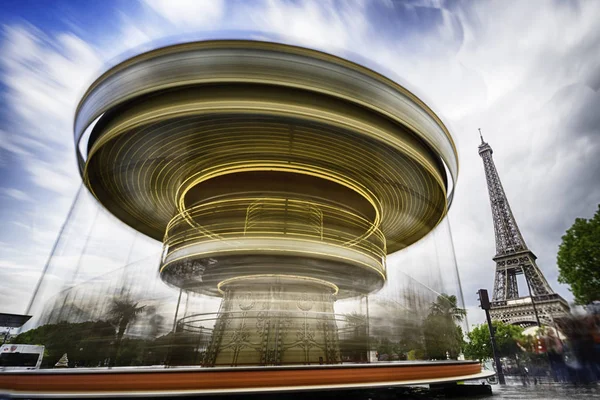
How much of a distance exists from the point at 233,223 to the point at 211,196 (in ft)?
4.58

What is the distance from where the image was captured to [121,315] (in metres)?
7.91

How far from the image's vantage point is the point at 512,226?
123 ft

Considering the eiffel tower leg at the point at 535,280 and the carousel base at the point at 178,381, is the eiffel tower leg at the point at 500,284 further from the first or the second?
the carousel base at the point at 178,381

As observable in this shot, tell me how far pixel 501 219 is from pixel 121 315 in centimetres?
4296

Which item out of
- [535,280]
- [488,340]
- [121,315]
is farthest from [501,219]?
[121,315]

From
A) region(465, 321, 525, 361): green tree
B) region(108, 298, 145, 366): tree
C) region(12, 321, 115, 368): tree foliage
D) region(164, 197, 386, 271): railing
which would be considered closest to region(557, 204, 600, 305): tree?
region(164, 197, 386, 271): railing

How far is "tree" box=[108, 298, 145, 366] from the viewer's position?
24.4 feet

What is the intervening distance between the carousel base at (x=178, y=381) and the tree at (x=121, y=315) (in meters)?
2.76

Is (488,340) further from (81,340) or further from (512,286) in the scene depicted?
(81,340)

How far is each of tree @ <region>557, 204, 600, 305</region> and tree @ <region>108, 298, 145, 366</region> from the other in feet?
47.7

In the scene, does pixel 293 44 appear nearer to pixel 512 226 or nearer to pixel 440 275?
pixel 440 275

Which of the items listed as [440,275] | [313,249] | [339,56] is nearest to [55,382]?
[313,249]

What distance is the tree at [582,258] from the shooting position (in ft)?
37.9

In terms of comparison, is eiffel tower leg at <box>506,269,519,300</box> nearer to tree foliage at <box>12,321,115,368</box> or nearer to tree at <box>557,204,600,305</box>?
tree at <box>557,204,600,305</box>
